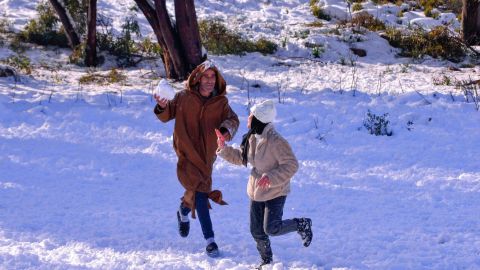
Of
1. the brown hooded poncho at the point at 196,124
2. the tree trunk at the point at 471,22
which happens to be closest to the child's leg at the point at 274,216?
the brown hooded poncho at the point at 196,124

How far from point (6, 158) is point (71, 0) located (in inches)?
236

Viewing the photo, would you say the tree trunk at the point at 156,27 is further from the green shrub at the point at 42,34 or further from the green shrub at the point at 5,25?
the green shrub at the point at 5,25

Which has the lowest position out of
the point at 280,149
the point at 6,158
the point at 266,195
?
the point at 6,158

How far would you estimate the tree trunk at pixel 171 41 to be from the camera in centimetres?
1036

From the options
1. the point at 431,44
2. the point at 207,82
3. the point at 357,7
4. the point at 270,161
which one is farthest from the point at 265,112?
the point at 357,7

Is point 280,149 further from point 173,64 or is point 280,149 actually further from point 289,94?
point 173,64

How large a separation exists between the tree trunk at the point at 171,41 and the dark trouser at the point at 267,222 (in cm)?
637

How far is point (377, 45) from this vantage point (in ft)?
41.1

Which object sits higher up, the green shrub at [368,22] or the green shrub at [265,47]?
the green shrub at [368,22]

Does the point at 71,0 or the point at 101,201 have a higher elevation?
the point at 71,0

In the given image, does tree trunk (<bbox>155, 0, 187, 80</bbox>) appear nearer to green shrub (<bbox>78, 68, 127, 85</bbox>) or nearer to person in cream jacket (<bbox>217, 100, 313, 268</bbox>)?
green shrub (<bbox>78, 68, 127, 85</bbox>)

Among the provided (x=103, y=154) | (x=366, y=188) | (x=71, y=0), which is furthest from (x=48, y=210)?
(x=71, y=0)

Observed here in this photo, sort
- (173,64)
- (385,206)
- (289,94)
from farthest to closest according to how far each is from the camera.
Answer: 1. (173,64)
2. (289,94)
3. (385,206)

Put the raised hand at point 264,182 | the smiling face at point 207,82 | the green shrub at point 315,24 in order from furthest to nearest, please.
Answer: the green shrub at point 315,24, the smiling face at point 207,82, the raised hand at point 264,182
